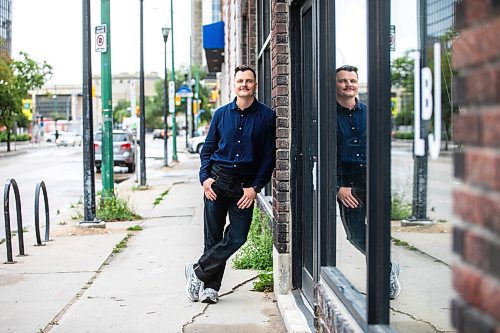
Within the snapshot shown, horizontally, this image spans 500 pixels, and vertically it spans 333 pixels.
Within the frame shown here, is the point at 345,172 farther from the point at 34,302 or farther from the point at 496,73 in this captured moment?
the point at 34,302

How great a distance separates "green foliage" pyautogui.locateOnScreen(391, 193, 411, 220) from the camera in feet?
10.4

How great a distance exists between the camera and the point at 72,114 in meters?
156

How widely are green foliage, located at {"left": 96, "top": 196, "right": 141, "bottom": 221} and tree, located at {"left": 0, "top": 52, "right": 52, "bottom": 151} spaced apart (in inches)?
1617

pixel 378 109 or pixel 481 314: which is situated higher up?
pixel 378 109

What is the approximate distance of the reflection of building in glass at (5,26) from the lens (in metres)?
36.0

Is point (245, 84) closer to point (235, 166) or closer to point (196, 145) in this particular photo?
point (235, 166)

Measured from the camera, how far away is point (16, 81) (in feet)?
184

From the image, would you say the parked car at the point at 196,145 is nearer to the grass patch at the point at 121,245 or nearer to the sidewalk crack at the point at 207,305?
the grass patch at the point at 121,245

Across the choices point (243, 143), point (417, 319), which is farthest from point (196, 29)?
point (417, 319)

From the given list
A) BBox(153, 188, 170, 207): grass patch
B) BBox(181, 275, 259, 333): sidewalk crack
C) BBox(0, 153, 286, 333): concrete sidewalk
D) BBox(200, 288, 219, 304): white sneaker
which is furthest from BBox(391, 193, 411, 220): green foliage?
BBox(153, 188, 170, 207): grass patch

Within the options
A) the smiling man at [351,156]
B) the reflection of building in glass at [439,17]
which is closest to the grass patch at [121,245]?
the smiling man at [351,156]

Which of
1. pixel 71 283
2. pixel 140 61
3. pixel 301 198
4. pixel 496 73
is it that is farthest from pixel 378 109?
pixel 140 61

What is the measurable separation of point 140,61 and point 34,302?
1604 cm

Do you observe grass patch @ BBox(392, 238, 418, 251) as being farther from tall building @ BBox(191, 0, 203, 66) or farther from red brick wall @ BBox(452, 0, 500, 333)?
tall building @ BBox(191, 0, 203, 66)
